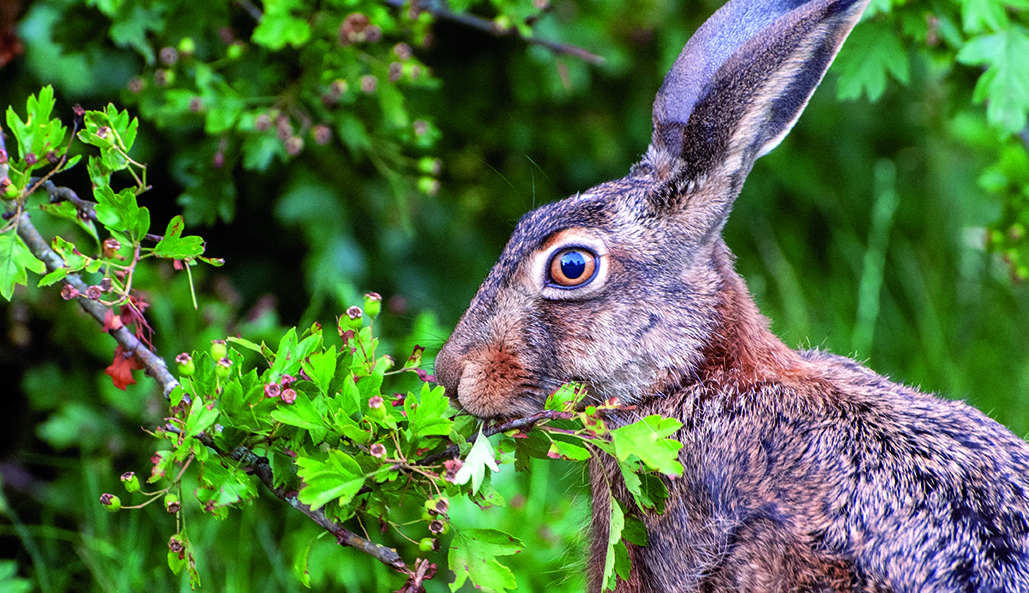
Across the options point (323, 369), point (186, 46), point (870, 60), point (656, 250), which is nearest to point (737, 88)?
point (656, 250)

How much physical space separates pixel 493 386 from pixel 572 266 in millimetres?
359

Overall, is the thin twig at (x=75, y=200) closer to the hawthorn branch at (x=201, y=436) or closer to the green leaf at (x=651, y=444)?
the hawthorn branch at (x=201, y=436)

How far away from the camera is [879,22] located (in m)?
3.23

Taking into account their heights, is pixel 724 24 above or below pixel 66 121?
above

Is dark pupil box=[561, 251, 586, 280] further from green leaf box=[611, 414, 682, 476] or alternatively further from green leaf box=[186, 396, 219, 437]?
green leaf box=[186, 396, 219, 437]

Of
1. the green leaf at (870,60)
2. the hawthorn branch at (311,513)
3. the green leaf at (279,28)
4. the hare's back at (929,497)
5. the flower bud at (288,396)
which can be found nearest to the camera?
the flower bud at (288,396)

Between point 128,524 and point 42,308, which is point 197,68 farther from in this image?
point 128,524

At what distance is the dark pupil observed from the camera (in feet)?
8.73

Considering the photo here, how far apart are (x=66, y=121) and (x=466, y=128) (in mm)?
1546

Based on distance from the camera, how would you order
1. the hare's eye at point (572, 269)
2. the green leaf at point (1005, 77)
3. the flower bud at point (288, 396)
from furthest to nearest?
the green leaf at point (1005, 77) → the hare's eye at point (572, 269) → the flower bud at point (288, 396)

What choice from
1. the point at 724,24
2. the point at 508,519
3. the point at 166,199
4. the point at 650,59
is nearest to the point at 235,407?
the point at 724,24

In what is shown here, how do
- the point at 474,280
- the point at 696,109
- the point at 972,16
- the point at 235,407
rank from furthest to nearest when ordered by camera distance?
the point at 474,280 → the point at 972,16 → the point at 696,109 → the point at 235,407

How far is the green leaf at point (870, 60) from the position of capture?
3.18 metres

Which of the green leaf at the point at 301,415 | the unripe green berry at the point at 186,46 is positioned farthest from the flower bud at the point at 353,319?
the unripe green berry at the point at 186,46
